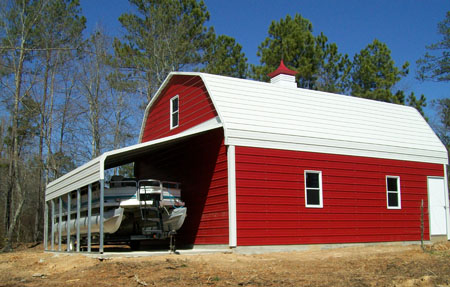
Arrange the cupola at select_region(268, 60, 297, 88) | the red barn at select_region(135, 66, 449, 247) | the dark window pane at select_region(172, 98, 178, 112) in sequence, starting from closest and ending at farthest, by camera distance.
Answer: the red barn at select_region(135, 66, 449, 247) < the dark window pane at select_region(172, 98, 178, 112) < the cupola at select_region(268, 60, 297, 88)

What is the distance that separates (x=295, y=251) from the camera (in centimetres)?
1398

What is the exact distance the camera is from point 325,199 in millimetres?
15039

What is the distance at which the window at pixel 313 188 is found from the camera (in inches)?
586

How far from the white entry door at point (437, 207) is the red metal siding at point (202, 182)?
8096mm

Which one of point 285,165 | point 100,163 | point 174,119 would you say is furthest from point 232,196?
point 174,119

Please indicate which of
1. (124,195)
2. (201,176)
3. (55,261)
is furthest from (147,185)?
(55,261)

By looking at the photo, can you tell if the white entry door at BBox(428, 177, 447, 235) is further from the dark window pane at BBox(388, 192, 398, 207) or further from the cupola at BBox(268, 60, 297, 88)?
the cupola at BBox(268, 60, 297, 88)

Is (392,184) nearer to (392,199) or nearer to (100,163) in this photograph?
(392,199)

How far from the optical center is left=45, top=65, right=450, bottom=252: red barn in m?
13.6

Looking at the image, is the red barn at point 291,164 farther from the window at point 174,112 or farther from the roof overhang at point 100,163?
the roof overhang at point 100,163

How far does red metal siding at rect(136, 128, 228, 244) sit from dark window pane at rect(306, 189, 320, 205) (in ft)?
9.06

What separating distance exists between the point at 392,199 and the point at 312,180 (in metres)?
3.47

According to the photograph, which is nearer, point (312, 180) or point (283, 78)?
point (312, 180)

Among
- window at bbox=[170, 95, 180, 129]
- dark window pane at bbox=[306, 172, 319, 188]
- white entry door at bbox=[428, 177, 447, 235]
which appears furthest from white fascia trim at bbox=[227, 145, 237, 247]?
white entry door at bbox=[428, 177, 447, 235]
